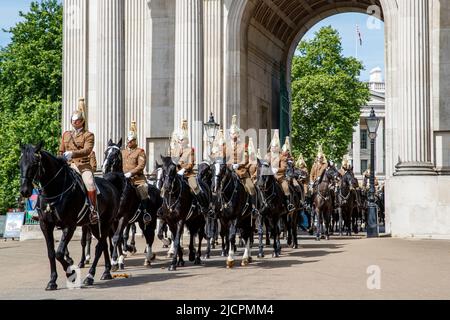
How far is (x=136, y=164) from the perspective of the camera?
797 inches

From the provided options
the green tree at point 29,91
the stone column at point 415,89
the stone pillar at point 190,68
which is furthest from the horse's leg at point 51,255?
the green tree at point 29,91

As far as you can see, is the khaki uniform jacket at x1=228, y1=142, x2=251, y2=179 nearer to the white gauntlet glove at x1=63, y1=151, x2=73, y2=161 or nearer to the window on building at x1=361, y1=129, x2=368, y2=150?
the white gauntlet glove at x1=63, y1=151, x2=73, y2=161

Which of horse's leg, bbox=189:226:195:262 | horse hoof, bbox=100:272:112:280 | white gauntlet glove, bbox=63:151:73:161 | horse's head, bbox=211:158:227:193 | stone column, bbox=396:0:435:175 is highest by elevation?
stone column, bbox=396:0:435:175

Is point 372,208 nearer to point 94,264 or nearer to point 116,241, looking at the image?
point 116,241

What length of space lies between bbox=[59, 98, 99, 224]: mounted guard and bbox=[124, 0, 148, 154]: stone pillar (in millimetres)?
19898

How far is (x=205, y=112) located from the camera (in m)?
35.1

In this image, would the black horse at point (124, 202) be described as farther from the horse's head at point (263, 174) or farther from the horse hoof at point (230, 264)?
the horse's head at point (263, 174)

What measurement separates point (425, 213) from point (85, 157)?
1705 cm

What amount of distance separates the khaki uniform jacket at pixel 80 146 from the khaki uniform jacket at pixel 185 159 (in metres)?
4.04

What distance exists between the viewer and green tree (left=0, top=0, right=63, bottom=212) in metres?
56.0

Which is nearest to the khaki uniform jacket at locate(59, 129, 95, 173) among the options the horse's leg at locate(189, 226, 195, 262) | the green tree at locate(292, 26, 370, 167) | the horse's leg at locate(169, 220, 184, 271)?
the horse's leg at locate(169, 220, 184, 271)

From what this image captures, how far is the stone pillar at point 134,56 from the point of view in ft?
119
